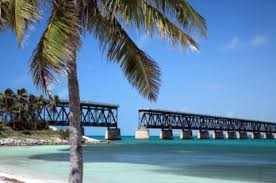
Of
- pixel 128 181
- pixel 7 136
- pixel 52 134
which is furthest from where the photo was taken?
pixel 52 134

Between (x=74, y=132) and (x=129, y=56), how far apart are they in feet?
7.86

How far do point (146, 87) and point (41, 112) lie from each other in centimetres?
9733

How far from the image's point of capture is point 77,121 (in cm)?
1049

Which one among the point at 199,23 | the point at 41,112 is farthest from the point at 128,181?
the point at 41,112

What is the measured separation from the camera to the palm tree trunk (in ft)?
33.7

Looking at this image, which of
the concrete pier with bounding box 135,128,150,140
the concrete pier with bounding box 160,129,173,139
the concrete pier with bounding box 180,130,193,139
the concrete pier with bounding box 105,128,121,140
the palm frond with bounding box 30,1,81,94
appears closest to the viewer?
the palm frond with bounding box 30,1,81,94

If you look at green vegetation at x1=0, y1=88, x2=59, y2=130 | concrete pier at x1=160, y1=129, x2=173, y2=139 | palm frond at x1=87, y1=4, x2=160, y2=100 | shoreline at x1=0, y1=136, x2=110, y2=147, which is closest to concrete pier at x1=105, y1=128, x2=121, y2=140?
concrete pier at x1=160, y1=129, x2=173, y2=139

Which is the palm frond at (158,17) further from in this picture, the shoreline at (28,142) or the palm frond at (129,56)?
the shoreline at (28,142)

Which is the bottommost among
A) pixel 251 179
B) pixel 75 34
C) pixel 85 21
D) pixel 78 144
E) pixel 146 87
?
pixel 251 179

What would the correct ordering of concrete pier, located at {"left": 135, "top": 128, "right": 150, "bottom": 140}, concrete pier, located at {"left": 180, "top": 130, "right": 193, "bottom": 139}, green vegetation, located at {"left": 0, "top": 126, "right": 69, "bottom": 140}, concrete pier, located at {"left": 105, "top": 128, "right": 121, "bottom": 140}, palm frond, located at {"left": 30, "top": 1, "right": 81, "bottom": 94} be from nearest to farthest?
1. palm frond, located at {"left": 30, "top": 1, "right": 81, "bottom": 94}
2. green vegetation, located at {"left": 0, "top": 126, "right": 69, "bottom": 140}
3. concrete pier, located at {"left": 105, "top": 128, "right": 121, "bottom": 140}
4. concrete pier, located at {"left": 135, "top": 128, "right": 150, "bottom": 140}
5. concrete pier, located at {"left": 180, "top": 130, "right": 193, "bottom": 139}

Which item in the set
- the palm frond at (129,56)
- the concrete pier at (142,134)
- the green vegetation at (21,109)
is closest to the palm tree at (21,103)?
the green vegetation at (21,109)

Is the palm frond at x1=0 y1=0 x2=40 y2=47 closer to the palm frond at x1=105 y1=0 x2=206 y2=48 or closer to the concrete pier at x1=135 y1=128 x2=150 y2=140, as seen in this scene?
the palm frond at x1=105 y1=0 x2=206 y2=48

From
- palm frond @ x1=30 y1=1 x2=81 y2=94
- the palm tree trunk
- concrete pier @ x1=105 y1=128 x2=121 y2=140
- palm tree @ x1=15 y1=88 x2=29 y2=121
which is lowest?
the palm tree trunk

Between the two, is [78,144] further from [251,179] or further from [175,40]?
[251,179]
